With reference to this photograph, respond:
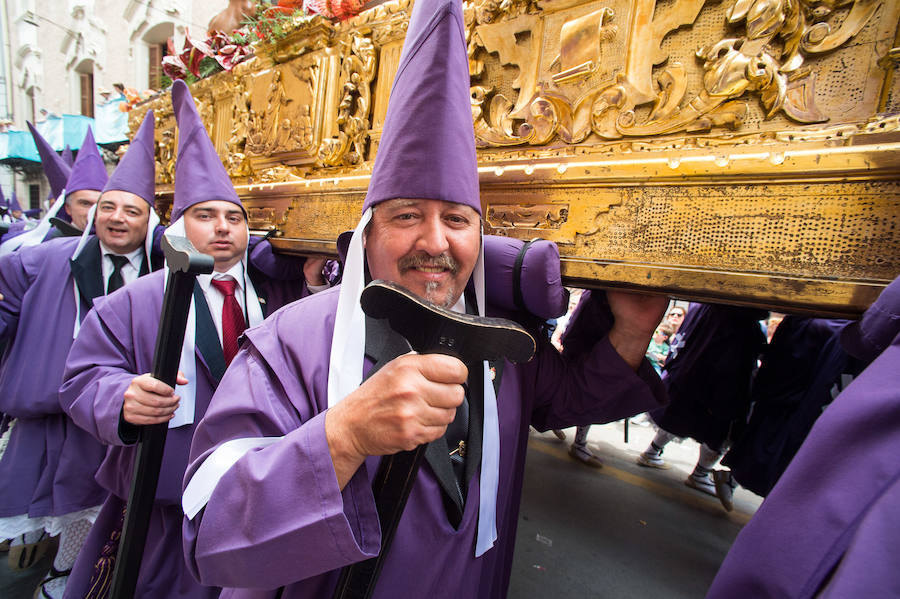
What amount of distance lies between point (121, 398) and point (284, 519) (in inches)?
43.4

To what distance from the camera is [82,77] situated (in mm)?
14539

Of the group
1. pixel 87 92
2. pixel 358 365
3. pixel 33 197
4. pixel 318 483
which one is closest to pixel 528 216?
pixel 358 365

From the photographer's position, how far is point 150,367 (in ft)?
5.65

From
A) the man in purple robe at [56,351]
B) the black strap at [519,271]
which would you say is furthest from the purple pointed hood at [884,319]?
the man in purple robe at [56,351]

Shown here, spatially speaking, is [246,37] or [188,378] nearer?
[188,378]

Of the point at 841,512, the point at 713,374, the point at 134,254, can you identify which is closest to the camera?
the point at 841,512

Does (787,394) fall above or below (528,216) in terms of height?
below

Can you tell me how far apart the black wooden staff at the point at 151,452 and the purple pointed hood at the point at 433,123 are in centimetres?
66

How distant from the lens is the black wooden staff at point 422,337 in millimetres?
637

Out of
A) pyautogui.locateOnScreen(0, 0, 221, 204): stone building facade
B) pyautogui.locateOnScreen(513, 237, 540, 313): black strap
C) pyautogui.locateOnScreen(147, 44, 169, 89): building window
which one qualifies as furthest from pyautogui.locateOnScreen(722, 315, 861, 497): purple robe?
pyautogui.locateOnScreen(147, 44, 169, 89): building window

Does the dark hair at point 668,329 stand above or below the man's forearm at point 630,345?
below

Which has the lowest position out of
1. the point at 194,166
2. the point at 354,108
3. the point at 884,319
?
the point at 884,319

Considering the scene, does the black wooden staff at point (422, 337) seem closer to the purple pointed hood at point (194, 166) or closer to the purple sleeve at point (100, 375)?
the purple sleeve at point (100, 375)

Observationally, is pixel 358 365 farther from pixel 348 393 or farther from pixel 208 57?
pixel 208 57
